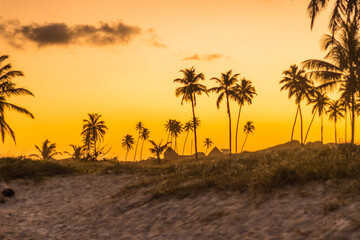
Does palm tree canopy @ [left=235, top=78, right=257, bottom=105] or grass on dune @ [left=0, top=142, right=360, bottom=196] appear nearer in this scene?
grass on dune @ [left=0, top=142, right=360, bottom=196]

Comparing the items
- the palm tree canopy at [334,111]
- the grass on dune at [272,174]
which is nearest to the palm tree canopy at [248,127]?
the palm tree canopy at [334,111]

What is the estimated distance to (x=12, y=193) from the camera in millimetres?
12977

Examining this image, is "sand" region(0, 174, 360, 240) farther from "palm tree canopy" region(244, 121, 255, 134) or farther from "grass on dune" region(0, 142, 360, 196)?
"palm tree canopy" region(244, 121, 255, 134)

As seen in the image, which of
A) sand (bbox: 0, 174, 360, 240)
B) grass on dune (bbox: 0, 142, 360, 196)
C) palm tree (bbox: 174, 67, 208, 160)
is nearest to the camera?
sand (bbox: 0, 174, 360, 240)

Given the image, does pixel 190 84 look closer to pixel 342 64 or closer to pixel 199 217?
pixel 342 64

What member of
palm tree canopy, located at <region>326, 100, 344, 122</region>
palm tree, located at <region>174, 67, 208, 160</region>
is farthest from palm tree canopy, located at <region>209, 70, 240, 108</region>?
palm tree canopy, located at <region>326, 100, 344, 122</region>

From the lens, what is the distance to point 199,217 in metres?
7.38

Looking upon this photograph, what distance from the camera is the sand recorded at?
5785 mm

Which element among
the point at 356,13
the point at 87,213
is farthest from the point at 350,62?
the point at 87,213

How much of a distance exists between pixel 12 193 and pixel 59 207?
318cm

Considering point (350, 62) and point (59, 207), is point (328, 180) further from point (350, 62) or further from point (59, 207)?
point (350, 62)

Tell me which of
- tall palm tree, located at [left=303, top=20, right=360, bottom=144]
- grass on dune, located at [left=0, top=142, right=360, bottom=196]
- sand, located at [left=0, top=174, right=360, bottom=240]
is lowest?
sand, located at [left=0, top=174, right=360, bottom=240]

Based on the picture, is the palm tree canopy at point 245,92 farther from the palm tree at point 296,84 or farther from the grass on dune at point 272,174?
the grass on dune at point 272,174

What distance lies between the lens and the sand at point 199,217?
579 centimetres
